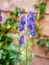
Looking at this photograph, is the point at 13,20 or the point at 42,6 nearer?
the point at 42,6

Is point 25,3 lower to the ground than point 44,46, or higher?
higher

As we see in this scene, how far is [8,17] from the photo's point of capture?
7.08 ft

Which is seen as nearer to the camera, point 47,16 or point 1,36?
point 47,16

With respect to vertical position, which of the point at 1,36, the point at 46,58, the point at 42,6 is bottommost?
the point at 46,58

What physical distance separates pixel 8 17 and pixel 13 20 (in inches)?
2.3

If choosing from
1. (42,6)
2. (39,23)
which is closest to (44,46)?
(39,23)

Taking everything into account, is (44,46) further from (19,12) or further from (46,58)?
(19,12)

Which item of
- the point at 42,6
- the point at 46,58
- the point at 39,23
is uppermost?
the point at 42,6

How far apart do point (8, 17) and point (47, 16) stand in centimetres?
41

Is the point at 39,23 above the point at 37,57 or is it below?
above

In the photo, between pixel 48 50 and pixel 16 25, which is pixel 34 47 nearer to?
pixel 48 50

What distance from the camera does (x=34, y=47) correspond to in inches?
81.4

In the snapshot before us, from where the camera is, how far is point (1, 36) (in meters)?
2.14

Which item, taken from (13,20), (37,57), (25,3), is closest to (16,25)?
(13,20)
